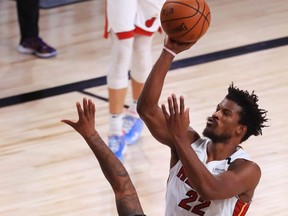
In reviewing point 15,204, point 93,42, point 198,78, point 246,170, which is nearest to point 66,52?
point 93,42

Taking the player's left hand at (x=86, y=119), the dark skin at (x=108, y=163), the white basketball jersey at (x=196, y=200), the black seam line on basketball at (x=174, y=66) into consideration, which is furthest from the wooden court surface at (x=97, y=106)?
the player's left hand at (x=86, y=119)

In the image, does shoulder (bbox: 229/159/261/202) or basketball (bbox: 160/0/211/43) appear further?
basketball (bbox: 160/0/211/43)

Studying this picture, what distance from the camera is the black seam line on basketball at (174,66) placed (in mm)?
5625

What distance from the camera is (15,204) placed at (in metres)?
4.43

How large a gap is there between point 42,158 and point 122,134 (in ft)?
1.68

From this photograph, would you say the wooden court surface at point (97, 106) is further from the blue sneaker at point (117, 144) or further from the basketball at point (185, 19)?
the basketball at point (185, 19)

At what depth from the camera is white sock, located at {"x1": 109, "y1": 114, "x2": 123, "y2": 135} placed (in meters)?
4.79

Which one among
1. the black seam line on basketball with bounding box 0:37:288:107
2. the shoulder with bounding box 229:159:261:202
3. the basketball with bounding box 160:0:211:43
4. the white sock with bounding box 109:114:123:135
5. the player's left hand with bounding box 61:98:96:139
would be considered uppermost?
the basketball with bounding box 160:0:211:43

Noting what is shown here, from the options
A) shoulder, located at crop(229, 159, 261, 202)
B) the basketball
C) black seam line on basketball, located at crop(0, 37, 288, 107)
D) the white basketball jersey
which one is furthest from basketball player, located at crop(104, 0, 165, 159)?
shoulder, located at crop(229, 159, 261, 202)

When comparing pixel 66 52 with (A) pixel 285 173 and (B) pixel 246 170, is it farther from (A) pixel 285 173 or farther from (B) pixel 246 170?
(B) pixel 246 170

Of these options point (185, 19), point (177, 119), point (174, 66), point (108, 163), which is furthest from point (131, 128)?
point (177, 119)

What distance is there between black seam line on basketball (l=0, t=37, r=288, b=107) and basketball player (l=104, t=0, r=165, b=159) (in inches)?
34.5

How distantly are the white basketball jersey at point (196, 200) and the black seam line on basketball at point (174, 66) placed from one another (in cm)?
263

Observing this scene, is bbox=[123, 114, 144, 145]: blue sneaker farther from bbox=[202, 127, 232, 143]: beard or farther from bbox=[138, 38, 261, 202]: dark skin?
bbox=[202, 127, 232, 143]: beard
